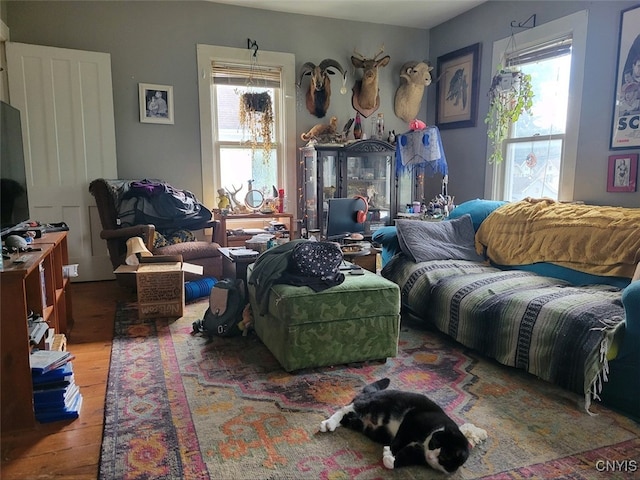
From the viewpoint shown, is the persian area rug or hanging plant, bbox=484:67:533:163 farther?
hanging plant, bbox=484:67:533:163

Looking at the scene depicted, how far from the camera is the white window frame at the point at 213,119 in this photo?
4.52 meters

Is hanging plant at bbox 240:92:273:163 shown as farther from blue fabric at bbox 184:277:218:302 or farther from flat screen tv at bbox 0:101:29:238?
flat screen tv at bbox 0:101:29:238

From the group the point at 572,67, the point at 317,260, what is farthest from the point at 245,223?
the point at 572,67

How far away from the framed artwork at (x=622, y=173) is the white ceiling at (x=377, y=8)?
212cm

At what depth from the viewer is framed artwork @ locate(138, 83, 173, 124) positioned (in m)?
4.33

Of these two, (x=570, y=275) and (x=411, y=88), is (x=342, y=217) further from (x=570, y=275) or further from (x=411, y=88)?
(x=411, y=88)

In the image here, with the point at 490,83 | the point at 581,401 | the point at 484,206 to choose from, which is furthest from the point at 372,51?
the point at 581,401

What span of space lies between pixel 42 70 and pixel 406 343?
3743 mm

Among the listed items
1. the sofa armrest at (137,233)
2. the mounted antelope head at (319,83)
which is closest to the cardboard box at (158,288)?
the sofa armrest at (137,233)

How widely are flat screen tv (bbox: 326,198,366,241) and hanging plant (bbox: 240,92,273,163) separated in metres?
1.75

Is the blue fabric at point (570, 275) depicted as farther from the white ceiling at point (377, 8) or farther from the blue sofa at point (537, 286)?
the white ceiling at point (377, 8)

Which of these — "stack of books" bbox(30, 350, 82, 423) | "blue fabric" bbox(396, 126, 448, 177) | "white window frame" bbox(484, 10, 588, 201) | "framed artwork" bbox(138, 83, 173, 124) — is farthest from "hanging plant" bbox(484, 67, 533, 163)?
"stack of books" bbox(30, 350, 82, 423)

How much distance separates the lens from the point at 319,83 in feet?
15.7

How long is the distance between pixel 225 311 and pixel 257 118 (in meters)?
2.50
